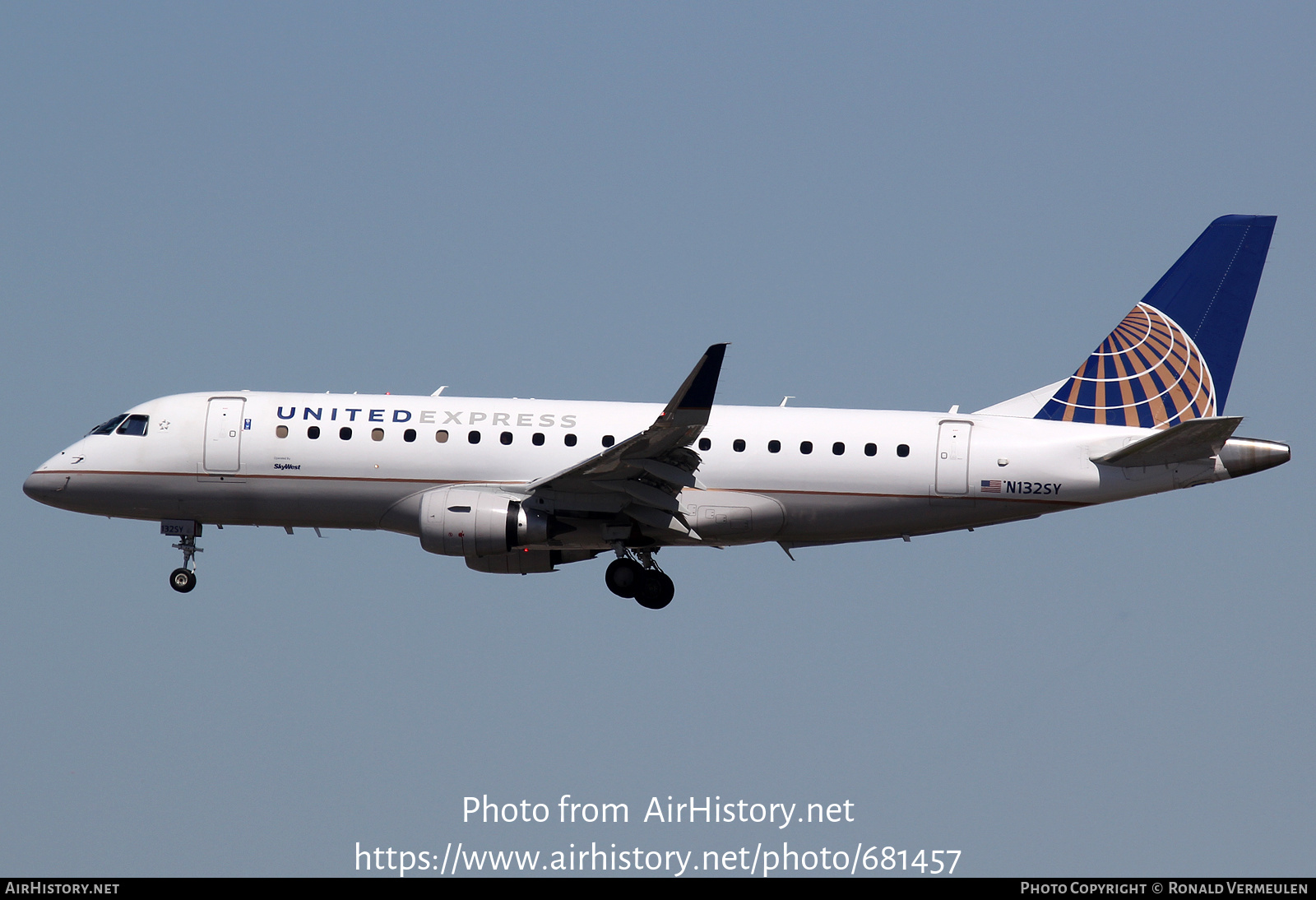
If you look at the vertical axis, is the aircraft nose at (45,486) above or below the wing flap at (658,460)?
above

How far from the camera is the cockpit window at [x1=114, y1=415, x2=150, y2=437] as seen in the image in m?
35.2

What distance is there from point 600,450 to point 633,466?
5.95 ft

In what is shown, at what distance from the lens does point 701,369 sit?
29484mm

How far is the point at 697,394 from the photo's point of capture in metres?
30.1

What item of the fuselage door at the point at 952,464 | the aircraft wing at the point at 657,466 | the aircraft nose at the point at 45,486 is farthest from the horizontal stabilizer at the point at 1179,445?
the aircraft nose at the point at 45,486

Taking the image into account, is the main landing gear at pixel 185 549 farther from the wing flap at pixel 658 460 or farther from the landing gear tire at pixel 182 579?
the wing flap at pixel 658 460

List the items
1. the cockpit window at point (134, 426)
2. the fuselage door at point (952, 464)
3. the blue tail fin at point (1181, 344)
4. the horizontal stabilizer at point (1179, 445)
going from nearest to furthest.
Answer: the horizontal stabilizer at point (1179, 445) < the fuselage door at point (952, 464) < the blue tail fin at point (1181, 344) < the cockpit window at point (134, 426)

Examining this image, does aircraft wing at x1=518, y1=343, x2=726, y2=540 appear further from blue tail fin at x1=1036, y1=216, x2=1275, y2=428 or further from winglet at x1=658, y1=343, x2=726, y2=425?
blue tail fin at x1=1036, y1=216, x2=1275, y2=428

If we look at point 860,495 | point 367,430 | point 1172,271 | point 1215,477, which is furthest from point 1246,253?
point 367,430

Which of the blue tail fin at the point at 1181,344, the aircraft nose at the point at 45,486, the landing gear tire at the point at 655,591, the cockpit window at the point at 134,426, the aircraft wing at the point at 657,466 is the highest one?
the blue tail fin at the point at 1181,344

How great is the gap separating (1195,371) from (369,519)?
18.9 meters

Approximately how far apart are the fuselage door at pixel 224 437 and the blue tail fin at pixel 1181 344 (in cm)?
1784

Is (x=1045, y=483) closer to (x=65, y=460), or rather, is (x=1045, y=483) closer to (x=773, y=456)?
(x=773, y=456)

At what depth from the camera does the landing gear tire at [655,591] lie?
34.7m
